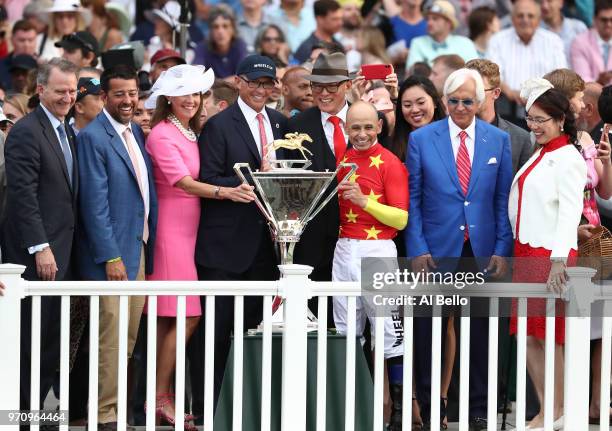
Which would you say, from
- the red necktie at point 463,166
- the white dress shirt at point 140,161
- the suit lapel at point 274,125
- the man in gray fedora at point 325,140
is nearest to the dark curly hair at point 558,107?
the red necktie at point 463,166

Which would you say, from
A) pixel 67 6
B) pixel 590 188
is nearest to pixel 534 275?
pixel 590 188

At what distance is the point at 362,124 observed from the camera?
848 centimetres

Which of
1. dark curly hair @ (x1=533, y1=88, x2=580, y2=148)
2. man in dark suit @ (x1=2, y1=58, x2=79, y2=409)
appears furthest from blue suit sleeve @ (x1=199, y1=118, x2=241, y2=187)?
dark curly hair @ (x1=533, y1=88, x2=580, y2=148)

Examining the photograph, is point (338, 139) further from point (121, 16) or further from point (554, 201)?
point (121, 16)

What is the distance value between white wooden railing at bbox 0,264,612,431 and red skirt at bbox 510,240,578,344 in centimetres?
36

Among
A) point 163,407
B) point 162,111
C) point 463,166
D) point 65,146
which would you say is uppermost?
point 162,111

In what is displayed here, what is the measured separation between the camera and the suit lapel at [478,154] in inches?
338

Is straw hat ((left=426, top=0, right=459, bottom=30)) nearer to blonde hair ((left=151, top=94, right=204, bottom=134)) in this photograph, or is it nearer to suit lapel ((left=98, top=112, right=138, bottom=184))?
blonde hair ((left=151, top=94, right=204, bottom=134))

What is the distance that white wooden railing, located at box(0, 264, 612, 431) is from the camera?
730 centimetres

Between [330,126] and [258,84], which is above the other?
[258,84]

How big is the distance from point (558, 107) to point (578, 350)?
1601 millimetres

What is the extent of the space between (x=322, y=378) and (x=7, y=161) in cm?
231

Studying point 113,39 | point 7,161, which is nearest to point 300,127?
point 7,161

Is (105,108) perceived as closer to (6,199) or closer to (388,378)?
(6,199)
